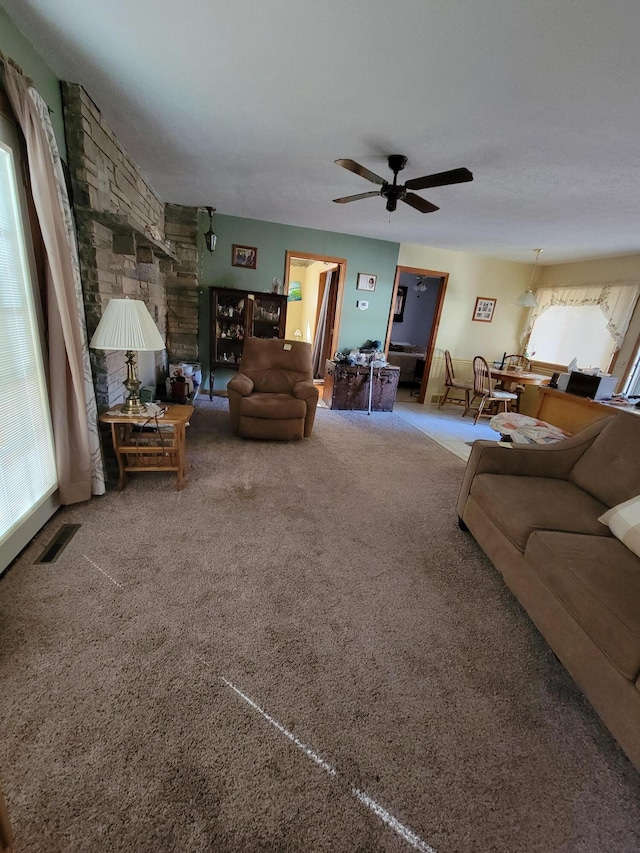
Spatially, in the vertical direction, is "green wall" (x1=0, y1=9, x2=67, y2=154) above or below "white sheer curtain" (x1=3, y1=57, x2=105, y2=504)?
above

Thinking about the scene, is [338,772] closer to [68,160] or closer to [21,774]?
[21,774]

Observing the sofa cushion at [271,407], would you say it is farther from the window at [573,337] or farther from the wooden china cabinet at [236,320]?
the window at [573,337]

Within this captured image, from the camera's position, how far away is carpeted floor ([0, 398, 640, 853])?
3.14 feet

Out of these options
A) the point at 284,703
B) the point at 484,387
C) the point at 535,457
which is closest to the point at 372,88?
the point at 535,457

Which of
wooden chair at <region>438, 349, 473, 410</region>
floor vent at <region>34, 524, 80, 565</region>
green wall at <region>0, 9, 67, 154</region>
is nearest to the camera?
green wall at <region>0, 9, 67, 154</region>

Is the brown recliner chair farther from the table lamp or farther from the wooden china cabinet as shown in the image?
the table lamp

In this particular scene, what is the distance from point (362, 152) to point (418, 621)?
303 centimetres

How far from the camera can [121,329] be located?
6.98 ft

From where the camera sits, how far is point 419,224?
13.6 feet

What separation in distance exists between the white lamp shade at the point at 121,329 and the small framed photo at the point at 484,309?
5406 mm

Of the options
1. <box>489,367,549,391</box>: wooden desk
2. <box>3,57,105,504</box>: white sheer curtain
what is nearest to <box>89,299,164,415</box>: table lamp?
<box>3,57,105,504</box>: white sheer curtain

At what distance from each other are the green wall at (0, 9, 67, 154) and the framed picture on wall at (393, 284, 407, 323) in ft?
21.1

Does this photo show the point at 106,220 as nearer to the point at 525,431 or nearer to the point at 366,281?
the point at 525,431

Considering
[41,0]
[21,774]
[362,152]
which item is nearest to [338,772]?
[21,774]
